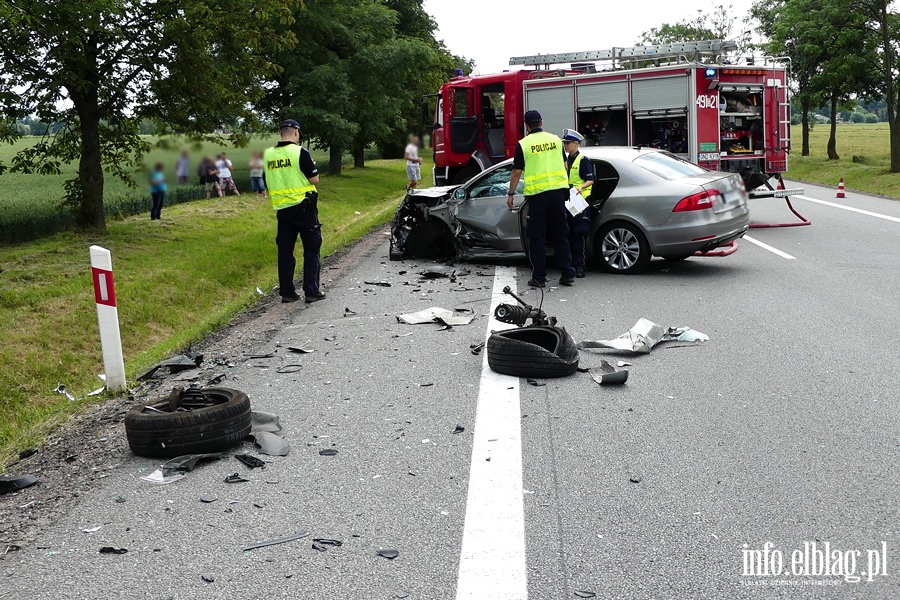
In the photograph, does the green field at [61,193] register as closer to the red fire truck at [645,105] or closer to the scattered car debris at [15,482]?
the scattered car debris at [15,482]

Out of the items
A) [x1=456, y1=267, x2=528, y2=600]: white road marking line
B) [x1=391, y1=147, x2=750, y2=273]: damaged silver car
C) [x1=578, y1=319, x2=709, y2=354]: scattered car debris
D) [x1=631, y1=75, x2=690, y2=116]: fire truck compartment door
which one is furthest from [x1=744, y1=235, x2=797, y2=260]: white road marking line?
[x1=456, y1=267, x2=528, y2=600]: white road marking line

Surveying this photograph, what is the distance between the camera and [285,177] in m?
10.6

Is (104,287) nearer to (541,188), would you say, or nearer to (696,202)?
(541,188)

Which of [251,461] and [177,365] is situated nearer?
[251,461]

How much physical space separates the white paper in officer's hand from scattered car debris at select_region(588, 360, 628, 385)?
458 cm

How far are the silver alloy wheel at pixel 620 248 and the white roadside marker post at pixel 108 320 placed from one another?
6683mm

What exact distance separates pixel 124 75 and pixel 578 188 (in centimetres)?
1003

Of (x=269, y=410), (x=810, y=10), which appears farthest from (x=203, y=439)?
(x=810, y=10)

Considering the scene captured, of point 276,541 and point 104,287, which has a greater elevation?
point 104,287

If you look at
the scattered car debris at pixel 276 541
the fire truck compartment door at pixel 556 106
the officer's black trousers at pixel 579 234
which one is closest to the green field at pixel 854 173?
the fire truck compartment door at pixel 556 106

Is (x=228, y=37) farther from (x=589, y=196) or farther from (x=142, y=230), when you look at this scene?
(x=589, y=196)

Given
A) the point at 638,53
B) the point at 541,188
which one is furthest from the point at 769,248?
the point at 638,53

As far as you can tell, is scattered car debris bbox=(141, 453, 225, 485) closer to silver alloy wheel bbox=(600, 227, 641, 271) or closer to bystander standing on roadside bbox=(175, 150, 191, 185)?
bystander standing on roadside bbox=(175, 150, 191, 185)

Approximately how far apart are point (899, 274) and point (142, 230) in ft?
45.0
